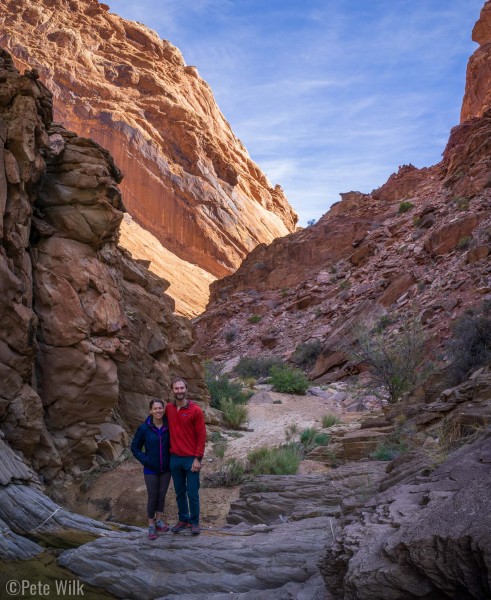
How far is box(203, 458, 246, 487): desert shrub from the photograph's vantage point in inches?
376

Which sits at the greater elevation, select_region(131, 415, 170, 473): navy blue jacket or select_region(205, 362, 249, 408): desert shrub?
select_region(205, 362, 249, 408): desert shrub

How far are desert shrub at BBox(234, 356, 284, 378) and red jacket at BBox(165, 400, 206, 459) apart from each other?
723 inches

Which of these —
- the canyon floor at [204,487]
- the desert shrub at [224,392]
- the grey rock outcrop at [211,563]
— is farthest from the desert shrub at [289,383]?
the grey rock outcrop at [211,563]

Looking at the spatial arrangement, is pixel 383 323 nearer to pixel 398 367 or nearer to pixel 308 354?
pixel 308 354

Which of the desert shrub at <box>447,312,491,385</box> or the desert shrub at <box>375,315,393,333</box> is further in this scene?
the desert shrub at <box>375,315,393,333</box>

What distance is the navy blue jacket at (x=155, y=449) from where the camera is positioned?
19.2 ft

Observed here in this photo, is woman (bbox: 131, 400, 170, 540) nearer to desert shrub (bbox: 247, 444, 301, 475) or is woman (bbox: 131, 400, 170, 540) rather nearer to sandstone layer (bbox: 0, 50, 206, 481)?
sandstone layer (bbox: 0, 50, 206, 481)

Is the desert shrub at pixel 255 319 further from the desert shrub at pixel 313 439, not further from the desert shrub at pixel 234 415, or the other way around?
the desert shrub at pixel 313 439

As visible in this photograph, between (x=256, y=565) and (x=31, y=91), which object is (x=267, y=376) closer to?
(x=31, y=91)

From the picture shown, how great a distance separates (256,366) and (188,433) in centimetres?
1921

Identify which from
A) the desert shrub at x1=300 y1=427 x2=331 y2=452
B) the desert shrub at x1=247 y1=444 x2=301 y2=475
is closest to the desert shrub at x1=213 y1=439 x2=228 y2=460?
the desert shrub at x1=247 y1=444 x2=301 y2=475

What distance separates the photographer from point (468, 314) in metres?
16.5

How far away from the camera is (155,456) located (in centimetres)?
589

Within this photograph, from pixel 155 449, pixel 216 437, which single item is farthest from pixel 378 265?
pixel 155 449
